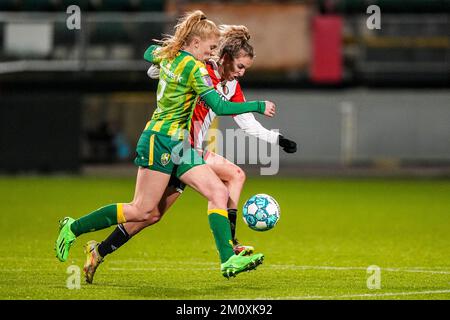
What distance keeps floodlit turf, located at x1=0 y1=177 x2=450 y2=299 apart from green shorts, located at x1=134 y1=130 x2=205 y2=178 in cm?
96

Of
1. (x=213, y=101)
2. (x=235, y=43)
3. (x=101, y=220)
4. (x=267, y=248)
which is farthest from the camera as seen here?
(x=267, y=248)

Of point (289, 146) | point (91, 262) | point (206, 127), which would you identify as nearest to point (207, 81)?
point (289, 146)

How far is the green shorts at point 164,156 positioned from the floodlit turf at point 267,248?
37.6 inches

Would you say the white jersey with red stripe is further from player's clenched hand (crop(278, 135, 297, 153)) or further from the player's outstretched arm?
the player's outstretched arm

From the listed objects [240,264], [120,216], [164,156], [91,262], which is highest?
[164,156]

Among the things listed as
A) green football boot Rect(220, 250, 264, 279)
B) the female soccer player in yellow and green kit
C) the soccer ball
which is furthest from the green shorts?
the soccer ball

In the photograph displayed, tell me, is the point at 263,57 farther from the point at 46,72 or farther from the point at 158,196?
the point at 158,196

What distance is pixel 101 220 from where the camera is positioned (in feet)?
28.0

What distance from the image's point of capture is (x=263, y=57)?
2706 cm

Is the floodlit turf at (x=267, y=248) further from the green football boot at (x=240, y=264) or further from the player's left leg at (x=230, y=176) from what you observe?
the player's left leg at (x=230, y=176)

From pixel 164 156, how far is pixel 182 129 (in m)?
0.28

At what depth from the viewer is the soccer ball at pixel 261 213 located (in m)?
9.17

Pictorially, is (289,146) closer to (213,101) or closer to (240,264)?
(213,101)

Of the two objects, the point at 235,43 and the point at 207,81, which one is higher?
the point at 235,43
